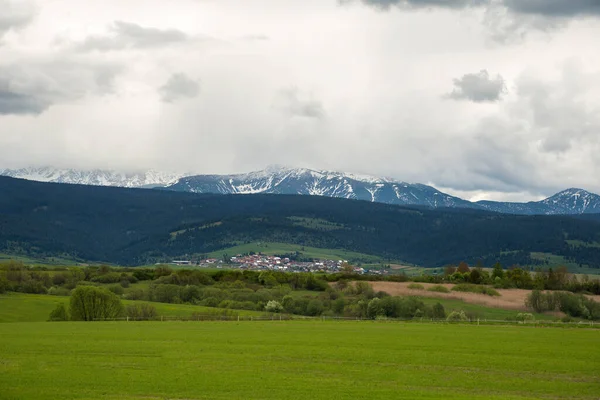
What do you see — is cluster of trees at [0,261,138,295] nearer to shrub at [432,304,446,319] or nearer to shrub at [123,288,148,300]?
shrub at [123,288,148,300]

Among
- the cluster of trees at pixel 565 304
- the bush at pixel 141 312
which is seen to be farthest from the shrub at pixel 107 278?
the cluster of trees at pixel 565 304

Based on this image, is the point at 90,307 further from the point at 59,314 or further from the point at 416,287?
the point at 416,287

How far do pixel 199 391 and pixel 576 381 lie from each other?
23260 mm

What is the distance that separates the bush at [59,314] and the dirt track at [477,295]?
62383 millimetres

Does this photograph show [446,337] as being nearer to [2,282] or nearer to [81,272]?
[2,282]

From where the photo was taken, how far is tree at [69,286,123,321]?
9181cm

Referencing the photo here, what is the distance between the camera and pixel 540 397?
3656cm

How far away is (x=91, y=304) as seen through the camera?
93000mm

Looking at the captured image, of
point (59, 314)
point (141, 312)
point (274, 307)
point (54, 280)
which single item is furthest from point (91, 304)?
point (54, 280)

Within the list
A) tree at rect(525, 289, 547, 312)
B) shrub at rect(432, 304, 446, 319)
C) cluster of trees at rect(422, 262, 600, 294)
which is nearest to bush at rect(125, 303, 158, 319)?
shrub at rect(432, 304, 446, 319)

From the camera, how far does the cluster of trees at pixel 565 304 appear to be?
4513 inches

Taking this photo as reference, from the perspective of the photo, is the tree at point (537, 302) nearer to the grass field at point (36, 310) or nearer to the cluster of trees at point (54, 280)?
the grass field at point (36, 310)

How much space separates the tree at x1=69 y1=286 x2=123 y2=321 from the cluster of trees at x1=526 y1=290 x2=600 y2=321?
74334mm

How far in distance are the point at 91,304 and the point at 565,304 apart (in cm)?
8010
